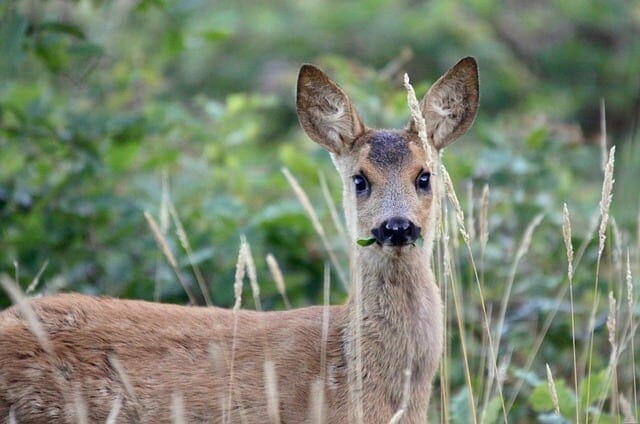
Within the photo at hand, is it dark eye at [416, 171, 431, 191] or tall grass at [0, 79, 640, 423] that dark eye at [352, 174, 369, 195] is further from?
dark eye at [416, 171, 431, 191]

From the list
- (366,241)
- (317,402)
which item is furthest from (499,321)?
(317,402)

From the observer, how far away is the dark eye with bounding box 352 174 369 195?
5309mm

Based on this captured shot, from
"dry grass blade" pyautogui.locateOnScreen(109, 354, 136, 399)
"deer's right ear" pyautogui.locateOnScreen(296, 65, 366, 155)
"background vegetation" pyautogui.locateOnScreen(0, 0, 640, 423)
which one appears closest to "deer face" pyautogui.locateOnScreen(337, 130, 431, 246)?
"deer's right ear" pyautogui.locateOnScreen(296, 65, 366, 155)

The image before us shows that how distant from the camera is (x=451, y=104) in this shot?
5586 millimetres

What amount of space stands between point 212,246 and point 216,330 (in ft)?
6.04

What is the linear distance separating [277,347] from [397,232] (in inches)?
24.8

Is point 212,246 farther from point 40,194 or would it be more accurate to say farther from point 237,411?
point 237,411

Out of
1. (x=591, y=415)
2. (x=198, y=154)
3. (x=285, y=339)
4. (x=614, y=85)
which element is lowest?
(x=591, y=415)

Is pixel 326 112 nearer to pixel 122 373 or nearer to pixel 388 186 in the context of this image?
pixel 388 186

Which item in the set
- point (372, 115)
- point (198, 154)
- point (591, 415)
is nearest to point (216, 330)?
point (591, 415)

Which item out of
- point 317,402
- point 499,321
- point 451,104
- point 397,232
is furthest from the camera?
point 499,321

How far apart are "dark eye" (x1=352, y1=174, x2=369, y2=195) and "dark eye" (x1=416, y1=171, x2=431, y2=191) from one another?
0.21 metres

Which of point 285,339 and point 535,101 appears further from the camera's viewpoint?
point 535,101

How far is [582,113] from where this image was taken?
13.6m
